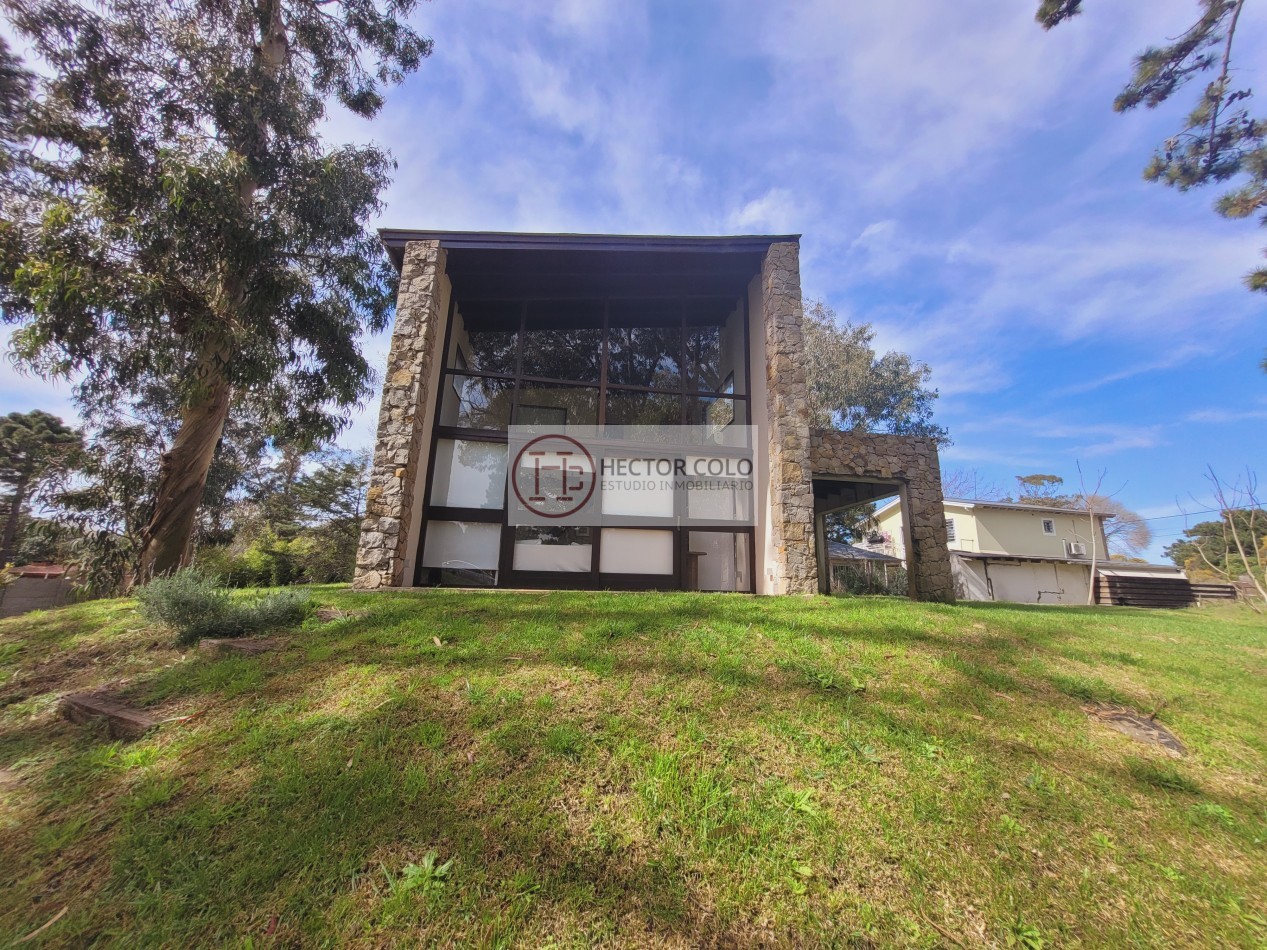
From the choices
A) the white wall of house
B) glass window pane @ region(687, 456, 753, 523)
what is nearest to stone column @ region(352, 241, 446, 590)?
glass window pane @ region(687, 456, 753, 523)

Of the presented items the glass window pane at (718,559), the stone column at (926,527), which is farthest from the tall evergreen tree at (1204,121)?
the glass window pane at (718,559)

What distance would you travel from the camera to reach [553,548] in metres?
7.30

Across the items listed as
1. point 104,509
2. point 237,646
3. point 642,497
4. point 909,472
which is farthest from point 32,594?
point 909,472

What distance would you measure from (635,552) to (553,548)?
1305 mm

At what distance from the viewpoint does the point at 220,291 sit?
730 cm

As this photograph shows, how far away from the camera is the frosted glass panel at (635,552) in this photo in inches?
291

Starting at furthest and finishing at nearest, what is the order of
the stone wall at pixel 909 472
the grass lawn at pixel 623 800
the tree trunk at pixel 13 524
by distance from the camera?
the tree trunk at pixel 13 524 → the stone wall at pixel 909 472 → the grass lawn at pixel 623 800

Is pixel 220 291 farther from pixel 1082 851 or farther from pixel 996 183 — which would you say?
pixel 996 183

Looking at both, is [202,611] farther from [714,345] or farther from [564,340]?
[714,345]

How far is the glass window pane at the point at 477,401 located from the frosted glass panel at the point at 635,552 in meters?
2.64

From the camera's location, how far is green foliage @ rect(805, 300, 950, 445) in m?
15.8

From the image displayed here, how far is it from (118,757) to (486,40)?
10070 mm

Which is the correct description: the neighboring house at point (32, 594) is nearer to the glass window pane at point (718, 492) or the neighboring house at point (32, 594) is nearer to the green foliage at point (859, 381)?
the glass window pane at point (718, 492)

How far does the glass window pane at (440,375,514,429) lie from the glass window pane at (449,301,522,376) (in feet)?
1.34
